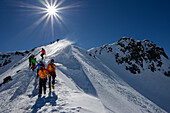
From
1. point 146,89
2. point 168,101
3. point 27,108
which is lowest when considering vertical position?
point 168,101

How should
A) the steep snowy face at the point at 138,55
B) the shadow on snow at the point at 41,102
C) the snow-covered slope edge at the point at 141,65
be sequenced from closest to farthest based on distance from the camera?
the shadow on snow at the point at 41,102 < the snow-covered slope edge at the point at 141,65 < the steep snowy face at the point at 138,55

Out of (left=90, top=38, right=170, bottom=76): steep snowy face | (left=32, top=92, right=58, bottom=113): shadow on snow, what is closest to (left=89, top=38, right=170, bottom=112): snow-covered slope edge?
(left=90, top=38, right=170, bottom=76): steep snowy face

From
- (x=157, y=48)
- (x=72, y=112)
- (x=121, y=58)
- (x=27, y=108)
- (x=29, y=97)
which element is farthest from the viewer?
(x=157, y=48)

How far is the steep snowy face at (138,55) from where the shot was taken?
134 feet

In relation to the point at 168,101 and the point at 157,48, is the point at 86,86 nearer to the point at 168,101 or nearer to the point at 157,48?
the point at 168,101

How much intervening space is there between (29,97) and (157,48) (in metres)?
63.8

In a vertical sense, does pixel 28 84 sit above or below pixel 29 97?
above

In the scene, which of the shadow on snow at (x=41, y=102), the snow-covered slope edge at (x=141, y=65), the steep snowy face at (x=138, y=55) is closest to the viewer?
the shadow on snow at (x=41, y=102)

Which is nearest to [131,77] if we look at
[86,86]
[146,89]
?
[146,89]

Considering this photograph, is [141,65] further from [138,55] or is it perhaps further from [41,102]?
[41,102]

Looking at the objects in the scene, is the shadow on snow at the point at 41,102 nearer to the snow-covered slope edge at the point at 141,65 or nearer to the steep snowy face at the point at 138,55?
the snow-covered slope edge at the point at 141,65

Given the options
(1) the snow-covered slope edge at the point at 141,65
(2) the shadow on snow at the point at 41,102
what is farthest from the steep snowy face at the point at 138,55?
(2) the shadow on snow at the point at 41,102

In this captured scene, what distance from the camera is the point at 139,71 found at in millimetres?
38781

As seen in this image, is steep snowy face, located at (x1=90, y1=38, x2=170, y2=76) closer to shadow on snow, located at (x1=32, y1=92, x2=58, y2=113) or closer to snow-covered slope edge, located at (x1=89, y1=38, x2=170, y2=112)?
snow-covered slope edge, located at (x1=89, y1=38, x2=170, y2=112)
